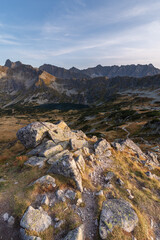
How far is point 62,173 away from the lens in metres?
13.3

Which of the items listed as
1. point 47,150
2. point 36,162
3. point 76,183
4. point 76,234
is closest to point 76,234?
point 76,234

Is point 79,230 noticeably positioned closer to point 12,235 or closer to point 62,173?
point 12,235

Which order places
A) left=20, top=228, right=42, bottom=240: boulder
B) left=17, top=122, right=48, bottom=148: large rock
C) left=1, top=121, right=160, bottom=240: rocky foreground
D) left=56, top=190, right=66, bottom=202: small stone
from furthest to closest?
left=17, top=122, right=48, bottom=148: large rock → left=56, top=190, right=66, bottom=202: small stone → left=1, top=121, right=160, bottom=240: rocky foreground → left=20, top=228, right=42, bottom=240: boulder

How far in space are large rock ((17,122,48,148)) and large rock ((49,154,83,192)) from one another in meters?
8.21

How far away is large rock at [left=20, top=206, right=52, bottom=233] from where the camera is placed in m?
8.46

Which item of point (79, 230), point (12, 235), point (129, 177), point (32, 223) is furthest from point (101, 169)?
point (12, 235)

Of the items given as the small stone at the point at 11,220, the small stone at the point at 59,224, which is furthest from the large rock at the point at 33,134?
the small stone at the point at 59,224

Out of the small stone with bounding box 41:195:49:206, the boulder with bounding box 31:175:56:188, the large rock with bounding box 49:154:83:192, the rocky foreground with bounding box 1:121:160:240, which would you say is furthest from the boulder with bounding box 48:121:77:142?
the small stone with bounding box 41:195:49:206

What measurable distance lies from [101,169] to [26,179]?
9.19m

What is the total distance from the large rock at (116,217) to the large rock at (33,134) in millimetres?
14313

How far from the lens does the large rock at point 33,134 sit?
20611 millimetres

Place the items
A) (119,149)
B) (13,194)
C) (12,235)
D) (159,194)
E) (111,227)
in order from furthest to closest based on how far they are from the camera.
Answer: (119,149)
(159,194)
(13,194)
(111,227)
(12,235)

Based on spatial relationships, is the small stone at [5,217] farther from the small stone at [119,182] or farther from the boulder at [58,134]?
the boulder at [58,134]

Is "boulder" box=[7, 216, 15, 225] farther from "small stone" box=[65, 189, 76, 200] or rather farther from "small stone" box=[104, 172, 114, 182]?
"small stone" box=[104, 172, 114, 182]
